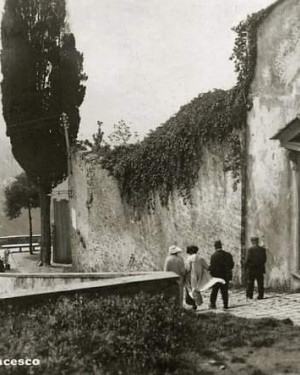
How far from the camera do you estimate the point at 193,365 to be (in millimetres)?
5891

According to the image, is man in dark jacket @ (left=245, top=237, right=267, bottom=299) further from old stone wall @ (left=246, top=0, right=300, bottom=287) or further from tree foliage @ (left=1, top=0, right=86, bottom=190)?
tree foliage @ (left=1, top=0, right=86, bottom=190)

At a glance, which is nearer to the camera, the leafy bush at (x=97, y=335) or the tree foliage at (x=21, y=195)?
the leafy bush at (x=97, y=335)

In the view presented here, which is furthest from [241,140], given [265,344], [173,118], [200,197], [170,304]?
[265,344]

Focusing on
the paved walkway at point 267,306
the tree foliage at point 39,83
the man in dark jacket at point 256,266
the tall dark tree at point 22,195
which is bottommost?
the paved walkway at point 267,306

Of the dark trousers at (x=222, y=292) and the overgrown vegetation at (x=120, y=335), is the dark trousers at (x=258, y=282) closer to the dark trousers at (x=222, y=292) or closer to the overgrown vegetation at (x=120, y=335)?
the dark trousers at (x=222, y=292)

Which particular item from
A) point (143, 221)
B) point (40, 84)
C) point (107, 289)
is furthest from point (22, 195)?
point (107, 289)

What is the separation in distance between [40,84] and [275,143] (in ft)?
57.7

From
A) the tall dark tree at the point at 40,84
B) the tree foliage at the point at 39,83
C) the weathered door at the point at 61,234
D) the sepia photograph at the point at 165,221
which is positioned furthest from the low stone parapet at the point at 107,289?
the tree foliage at the point at 39,83

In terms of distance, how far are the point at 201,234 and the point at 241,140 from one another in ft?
8.94

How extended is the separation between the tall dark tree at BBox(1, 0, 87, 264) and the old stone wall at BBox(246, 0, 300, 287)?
626 inches

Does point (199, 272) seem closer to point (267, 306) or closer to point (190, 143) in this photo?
point (267, 306)

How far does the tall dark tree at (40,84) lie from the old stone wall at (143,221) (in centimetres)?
464

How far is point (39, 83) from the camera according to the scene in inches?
1067

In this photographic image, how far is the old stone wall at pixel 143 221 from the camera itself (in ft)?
43.8
